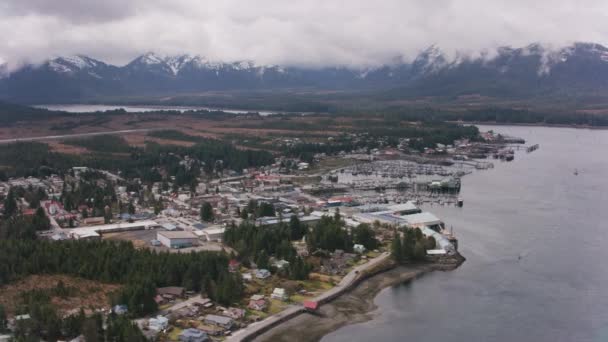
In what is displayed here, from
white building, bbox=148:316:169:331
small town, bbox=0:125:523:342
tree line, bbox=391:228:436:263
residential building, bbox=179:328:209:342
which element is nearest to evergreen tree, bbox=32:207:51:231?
small town, bbox=0:125:523:342

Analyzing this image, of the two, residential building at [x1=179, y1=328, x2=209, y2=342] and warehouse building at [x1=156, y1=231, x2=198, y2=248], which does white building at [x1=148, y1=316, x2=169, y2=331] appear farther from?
warehouse building at [x1=156, y1=231, x2=198, y2=248]

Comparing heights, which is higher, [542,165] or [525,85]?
[525,85]

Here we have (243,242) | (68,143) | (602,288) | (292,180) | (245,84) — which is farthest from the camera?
(245,84)

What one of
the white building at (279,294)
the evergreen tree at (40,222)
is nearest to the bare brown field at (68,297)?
the white building at (279,294)

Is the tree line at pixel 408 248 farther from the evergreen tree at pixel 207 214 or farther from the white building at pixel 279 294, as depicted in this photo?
the evergreen tree at pixel 207 214

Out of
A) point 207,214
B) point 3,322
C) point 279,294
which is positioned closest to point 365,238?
point 279,294

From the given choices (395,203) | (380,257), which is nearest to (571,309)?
(380,257)

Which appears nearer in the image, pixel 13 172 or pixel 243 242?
pixel 243 242

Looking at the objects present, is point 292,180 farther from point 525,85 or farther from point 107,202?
point 525,85
